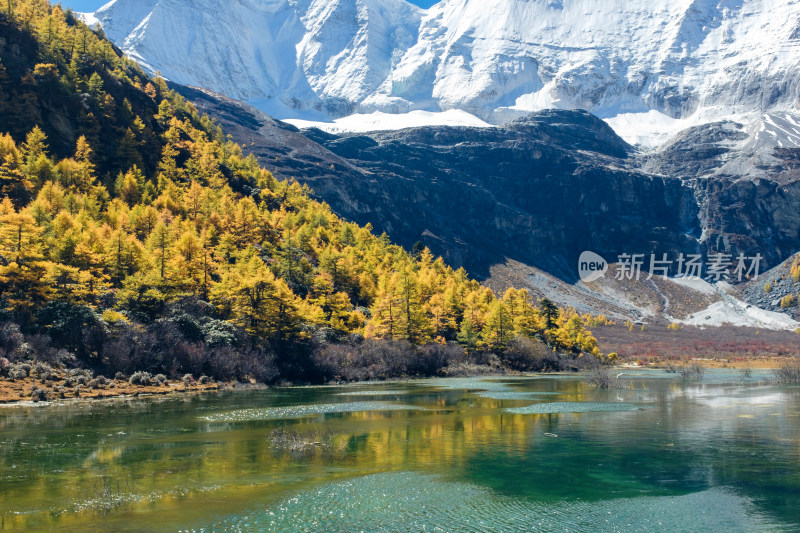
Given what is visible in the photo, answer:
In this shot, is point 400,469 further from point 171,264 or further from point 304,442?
point 171,264

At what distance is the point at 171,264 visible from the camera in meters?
68.6

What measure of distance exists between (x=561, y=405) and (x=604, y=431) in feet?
38.4

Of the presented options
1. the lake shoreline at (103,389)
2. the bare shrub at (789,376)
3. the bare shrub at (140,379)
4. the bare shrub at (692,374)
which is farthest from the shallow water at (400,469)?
the bare shrub at (692,374)

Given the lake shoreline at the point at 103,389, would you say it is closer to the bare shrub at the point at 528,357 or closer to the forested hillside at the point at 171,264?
the forested hillside at the point at 171,264

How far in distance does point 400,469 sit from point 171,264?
166ft

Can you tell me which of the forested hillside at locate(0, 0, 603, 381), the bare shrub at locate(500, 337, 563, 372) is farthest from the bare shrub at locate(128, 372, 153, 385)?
the bare shrub at locate(500, 337, 563, 372)

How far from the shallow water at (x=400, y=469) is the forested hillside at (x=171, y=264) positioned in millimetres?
17662

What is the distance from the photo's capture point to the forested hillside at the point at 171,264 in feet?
188

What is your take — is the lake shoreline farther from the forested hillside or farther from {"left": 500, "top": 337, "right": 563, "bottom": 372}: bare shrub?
{"left": 500, "top": 337, "right": 563, "bottom": 372}: bare shrub

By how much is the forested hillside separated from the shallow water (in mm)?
17662

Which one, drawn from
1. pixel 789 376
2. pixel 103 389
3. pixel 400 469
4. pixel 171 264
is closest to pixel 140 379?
pixel 103 389

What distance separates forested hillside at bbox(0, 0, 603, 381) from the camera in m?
57.2

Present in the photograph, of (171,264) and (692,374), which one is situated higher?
(171,264)

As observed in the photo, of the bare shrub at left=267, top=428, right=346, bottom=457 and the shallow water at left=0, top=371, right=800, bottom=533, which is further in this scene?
the bare shrub at left=267, top=428, right=346, bottom=457
